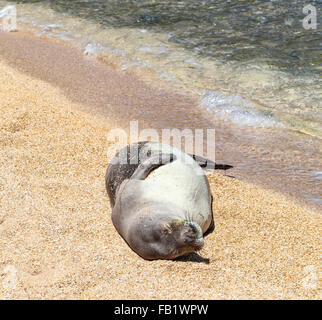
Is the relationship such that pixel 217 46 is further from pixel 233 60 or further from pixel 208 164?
pixel 208 164

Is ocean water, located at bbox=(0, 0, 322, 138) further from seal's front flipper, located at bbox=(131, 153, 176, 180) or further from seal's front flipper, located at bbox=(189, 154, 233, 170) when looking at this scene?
seal's front flipper, located at bbox=(131, 153, 176, 180)

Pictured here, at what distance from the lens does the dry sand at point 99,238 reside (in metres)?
2.68

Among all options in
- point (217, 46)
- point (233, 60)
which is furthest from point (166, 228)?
point (217, 46)

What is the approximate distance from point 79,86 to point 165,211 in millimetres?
3509

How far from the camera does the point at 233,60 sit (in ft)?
21.7

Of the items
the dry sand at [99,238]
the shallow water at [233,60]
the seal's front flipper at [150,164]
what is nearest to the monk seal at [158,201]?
the seal's front flipper at [150,164]

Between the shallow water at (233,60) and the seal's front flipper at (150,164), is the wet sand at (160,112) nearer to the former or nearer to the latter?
the shallow water at (233,60)

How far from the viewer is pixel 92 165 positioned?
3.92 meters

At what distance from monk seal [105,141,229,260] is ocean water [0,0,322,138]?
2046 millimetres

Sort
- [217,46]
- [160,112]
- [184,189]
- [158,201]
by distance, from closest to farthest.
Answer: [158,201] < [184,189] < [160,112] < [217,46]

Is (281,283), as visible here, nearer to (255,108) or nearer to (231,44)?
(255,108)

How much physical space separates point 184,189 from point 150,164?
0.97ft

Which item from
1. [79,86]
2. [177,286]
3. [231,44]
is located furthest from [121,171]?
[231,44]
